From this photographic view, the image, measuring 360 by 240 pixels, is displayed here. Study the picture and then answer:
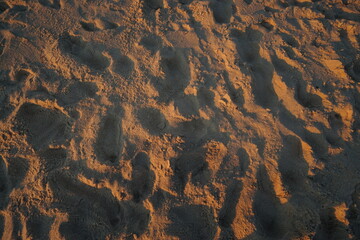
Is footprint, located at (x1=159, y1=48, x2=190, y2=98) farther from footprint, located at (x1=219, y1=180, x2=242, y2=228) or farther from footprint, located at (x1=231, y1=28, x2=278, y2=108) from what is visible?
footprint, located at (x1=219, y1=180, x2=242, y2=228)

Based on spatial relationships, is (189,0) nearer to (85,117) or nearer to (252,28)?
(252,28)

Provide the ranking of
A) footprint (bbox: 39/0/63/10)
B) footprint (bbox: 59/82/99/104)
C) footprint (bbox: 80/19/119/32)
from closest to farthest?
footprint (bbox: 59/82/99/104), footprint (bbox: 80/19/119/32), footprint (bbox: 39/0/63/10)

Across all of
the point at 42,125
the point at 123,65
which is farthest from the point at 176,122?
the point at 42,125

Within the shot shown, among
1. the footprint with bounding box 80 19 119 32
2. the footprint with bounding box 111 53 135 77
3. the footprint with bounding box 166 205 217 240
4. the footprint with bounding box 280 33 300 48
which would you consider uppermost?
the footprint with bounding box 280 33 300 48

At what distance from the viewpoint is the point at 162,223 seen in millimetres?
2025

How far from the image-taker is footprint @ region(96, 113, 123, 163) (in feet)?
7.28

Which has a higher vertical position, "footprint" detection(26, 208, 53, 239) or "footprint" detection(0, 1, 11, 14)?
"footprint" detection(0, 1, 11, 14)

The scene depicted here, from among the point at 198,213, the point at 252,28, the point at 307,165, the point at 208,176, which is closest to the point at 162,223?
the point at 198,213

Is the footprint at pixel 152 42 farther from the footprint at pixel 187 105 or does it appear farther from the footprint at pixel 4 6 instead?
the footprint at pixel 4 6

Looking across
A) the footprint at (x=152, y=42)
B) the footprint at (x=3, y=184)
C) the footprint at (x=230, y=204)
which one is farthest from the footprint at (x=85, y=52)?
the footprint at (x=230, y=204)

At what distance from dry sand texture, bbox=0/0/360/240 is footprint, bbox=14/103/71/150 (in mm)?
11

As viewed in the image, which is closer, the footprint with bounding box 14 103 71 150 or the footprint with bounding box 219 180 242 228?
the footprint with bounding box 219 180 242 228

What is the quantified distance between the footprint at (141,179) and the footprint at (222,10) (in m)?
1.81

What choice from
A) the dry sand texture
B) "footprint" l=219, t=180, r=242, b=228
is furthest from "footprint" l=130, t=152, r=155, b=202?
"footprint" l=219, t=180, r=242, b=228
